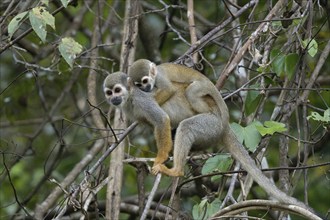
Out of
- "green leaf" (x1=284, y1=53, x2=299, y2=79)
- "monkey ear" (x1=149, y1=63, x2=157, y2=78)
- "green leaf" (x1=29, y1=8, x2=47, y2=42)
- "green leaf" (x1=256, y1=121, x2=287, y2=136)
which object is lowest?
"green leaf" (x1=256, y1=121, x2=287, y2=136)

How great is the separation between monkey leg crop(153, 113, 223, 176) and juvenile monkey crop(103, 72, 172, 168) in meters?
0.12

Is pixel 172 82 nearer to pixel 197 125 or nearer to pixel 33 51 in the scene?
pixel 197 125

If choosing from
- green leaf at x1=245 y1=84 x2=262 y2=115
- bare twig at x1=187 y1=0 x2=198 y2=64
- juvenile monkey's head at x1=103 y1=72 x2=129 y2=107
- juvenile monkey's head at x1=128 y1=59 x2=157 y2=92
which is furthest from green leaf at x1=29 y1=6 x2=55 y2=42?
green leaf at x1=245 y1=84 x2=262 y2=115

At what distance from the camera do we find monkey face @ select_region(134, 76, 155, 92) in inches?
190

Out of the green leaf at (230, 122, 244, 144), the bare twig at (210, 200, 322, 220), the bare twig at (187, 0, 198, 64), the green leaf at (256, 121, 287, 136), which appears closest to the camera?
the bare twig at (210, 200, 322, 220)

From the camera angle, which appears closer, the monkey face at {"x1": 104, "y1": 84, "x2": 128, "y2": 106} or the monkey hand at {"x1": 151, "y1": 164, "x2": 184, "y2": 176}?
the monkey hand at {"x1": 151, "y1": 164, "x2": 184, "y2": 176}

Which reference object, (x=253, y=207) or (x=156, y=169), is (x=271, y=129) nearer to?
(x=253, y=207)

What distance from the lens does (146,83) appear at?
4.83 meters

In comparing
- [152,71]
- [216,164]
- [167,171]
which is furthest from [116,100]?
[216,164]

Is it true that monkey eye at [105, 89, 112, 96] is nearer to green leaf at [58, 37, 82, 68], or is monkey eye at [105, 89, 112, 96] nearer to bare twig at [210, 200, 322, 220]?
green leaf at [58, 37, 82, 68]

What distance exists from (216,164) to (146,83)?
793 millimetres

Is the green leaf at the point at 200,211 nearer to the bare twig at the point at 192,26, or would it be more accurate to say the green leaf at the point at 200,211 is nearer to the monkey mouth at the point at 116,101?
the monkey mouth at the point at 116,101

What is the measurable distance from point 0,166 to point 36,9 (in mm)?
3438

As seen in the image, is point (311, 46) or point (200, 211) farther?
point (311, 46)
